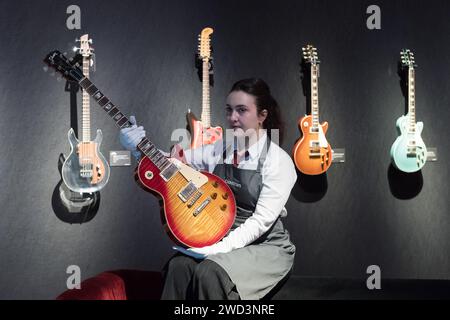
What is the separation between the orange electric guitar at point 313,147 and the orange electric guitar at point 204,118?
1.80 ft

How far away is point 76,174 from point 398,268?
2.34m

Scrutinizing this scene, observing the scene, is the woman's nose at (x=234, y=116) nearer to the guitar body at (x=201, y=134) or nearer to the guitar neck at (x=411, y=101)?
the guitar body at (x=201, y=134)

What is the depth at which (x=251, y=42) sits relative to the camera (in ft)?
11.4

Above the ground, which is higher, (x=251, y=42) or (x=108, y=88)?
(x=251, y=42)

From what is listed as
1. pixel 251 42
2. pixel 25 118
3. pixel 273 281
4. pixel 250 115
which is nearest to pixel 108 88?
pixel 25 118

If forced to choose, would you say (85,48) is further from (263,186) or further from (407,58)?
(407,58)

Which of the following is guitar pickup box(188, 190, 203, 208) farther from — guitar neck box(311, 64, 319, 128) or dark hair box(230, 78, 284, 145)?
Result: guitar neck box(311, 64, 319, 128)

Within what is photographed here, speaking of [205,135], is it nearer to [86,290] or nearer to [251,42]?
[251,42]

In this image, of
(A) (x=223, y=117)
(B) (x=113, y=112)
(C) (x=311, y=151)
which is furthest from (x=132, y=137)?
(C) (x=311, y=151)

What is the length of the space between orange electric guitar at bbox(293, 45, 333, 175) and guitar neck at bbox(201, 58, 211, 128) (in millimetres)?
619

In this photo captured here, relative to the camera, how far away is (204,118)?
10.6 ft

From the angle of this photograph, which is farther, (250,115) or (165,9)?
(165,9)

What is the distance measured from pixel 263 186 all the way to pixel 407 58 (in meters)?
1.73

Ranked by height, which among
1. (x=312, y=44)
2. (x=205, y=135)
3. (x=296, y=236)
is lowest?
(x=296, y=236)
